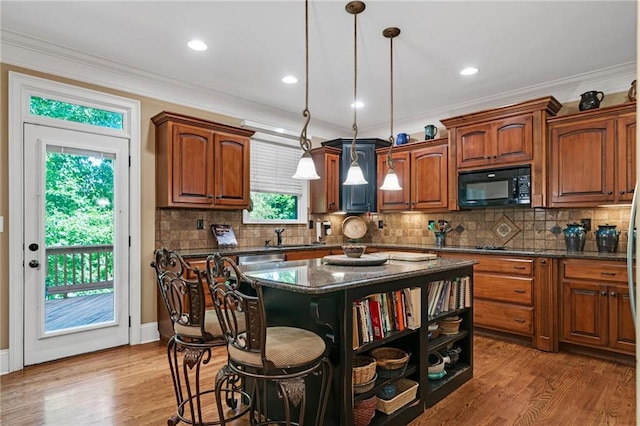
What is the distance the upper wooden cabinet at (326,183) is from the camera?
17.8 ft

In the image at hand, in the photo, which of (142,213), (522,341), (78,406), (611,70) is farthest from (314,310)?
(611,70)

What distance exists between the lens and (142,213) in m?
3.88

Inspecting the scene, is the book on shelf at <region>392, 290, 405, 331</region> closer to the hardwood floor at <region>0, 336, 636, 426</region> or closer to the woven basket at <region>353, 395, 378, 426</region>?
the woven basket at <region>353, 395, 378, 426</region>

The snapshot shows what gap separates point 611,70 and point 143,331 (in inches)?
205

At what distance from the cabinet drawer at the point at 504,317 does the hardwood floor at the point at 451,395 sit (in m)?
0.30

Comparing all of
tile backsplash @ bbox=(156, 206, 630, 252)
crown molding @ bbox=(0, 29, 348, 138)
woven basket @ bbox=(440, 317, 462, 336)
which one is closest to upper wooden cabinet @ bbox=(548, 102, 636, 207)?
tile backsplash @ bbox=(156, 206, 630, 252)

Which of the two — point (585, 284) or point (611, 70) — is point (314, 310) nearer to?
point (585, 284)

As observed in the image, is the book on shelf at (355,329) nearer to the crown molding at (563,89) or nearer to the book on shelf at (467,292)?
the book on shelf at (467,292)

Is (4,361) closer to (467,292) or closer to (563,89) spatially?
(467,292)

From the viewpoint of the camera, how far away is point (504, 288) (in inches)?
153

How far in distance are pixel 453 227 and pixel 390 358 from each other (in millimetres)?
3025

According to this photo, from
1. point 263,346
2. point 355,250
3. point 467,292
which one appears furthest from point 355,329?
point 467,292

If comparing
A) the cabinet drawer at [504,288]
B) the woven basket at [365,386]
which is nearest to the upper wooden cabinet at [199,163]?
the woven basket at [365,386]

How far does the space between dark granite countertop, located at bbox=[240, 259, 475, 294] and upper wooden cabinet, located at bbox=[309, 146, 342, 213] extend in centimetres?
261
